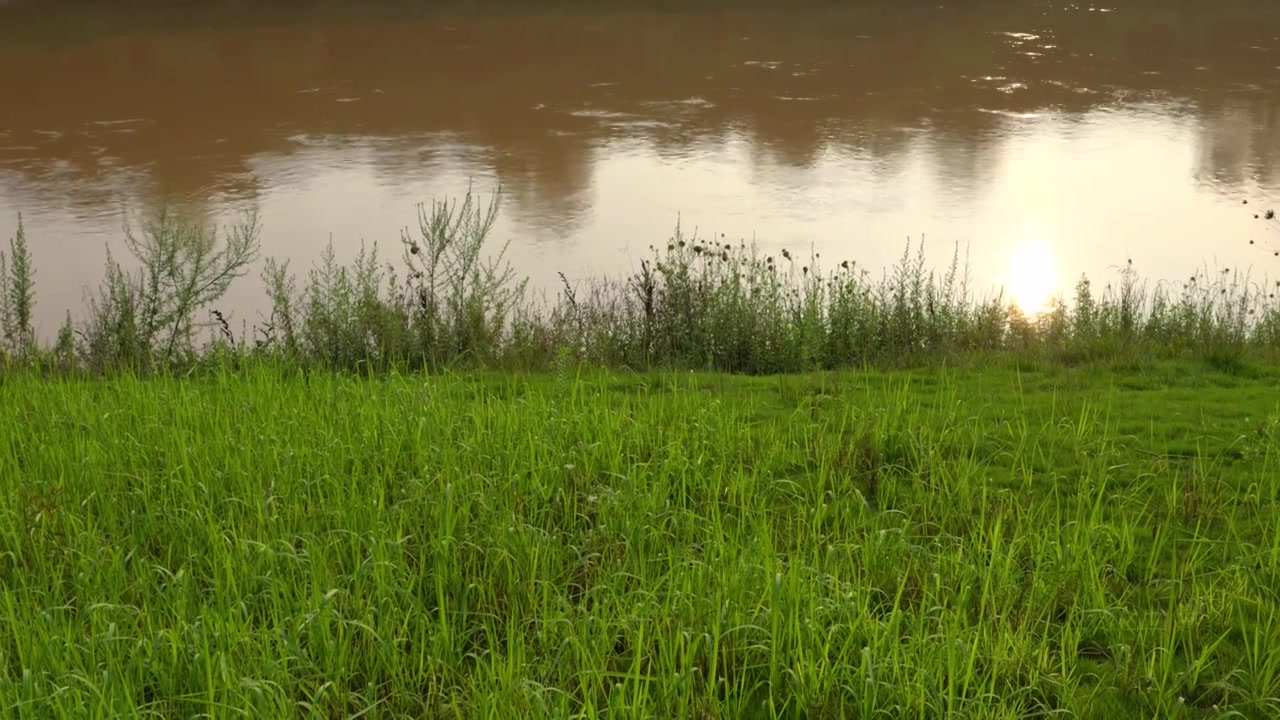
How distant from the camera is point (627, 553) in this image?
3.92 m

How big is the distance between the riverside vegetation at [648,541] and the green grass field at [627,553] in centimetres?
1

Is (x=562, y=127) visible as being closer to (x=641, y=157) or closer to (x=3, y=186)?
(x=641, y=157)

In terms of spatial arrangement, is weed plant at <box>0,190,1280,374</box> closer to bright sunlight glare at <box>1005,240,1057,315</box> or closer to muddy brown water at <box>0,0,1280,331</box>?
bright sunlight glare at <box>1005,240,1057,315</box>

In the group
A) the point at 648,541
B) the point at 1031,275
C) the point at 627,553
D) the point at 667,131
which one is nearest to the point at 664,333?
the point at 648,541

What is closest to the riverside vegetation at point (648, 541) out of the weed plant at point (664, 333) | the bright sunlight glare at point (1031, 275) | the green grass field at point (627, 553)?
the green grass field at point (627, 553)

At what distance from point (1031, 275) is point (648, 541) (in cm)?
618

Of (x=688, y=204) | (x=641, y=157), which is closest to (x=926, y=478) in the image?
(x=688, y=204)

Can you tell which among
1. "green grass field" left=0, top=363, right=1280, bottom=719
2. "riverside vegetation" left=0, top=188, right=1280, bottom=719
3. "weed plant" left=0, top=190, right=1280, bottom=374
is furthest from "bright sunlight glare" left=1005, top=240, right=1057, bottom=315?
"green grass field" left=0, top=363, right=1280, bottom=719

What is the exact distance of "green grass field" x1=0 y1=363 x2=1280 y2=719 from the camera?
128 inches

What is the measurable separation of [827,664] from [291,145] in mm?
11412

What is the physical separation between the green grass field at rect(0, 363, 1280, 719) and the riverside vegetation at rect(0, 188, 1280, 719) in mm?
15

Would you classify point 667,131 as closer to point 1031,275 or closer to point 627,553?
point 1031,275

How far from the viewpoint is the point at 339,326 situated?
7.05 m

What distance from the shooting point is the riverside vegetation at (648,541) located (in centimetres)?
325
